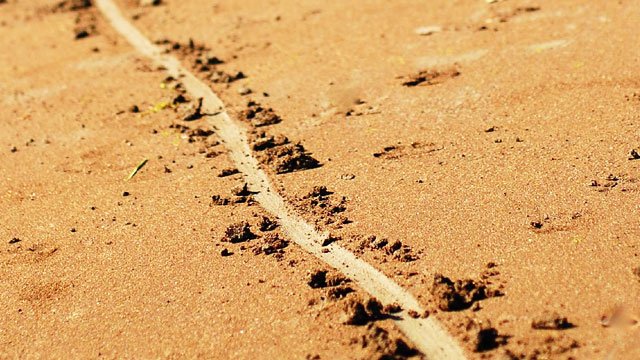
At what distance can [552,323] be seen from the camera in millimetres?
4992

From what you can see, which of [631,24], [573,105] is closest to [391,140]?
[573,105]

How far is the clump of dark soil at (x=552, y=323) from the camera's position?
499cm

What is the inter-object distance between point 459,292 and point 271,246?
1.57 metres

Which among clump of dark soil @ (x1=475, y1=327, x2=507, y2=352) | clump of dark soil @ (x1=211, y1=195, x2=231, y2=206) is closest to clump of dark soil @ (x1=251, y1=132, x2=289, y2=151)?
clump of dark soil @ (x1=211, y1=195, x2=231, y2=206)

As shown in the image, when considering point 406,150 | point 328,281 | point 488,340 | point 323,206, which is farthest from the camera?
point 406,150

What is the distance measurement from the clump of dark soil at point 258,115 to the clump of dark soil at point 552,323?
13.7 feet

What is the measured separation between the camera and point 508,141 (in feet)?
24.1

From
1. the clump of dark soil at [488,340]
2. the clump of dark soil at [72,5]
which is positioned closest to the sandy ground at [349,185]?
the clump of dark soil at [488,340]

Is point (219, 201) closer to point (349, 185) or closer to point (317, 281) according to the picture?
point (349, 185)

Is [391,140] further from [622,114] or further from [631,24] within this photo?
[631,24]

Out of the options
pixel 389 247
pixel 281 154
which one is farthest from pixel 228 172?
pixel 389 247

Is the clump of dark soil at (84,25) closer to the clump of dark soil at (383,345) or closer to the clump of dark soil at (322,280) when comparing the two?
the clump of dark soil at (322,280)

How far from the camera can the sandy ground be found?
538cm

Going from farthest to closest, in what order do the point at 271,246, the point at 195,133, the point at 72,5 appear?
1. the point at 72,5
2. the point at 195,133
3. the point at 271,246
